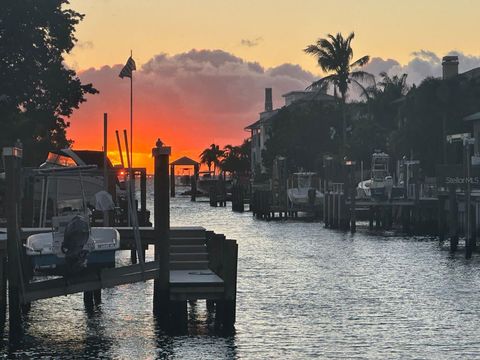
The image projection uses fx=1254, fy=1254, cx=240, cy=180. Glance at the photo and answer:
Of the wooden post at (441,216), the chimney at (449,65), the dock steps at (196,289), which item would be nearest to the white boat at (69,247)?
the dock steps at (196,289)

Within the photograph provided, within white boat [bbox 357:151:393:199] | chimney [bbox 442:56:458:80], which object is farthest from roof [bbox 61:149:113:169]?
chimney [bbox 442:56:458:80]

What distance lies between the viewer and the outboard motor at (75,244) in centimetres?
2883

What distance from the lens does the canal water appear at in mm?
27656

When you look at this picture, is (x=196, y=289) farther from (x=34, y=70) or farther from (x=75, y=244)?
(x=34, y=70)

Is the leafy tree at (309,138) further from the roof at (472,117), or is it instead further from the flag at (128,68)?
the flag at (128,68)

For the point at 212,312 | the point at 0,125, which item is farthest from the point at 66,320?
the point at 0,125

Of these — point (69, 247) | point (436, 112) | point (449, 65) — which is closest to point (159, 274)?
point (69, 247)

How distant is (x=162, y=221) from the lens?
90.9ft

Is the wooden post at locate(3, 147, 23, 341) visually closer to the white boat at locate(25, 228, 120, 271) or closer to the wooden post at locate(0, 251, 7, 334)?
the wooden post at locate(0, 251, 7, 334)

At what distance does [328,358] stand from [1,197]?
2860 cm

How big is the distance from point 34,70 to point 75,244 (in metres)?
36.4

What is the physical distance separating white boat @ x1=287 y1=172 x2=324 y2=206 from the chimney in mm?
13718

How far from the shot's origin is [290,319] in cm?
3269

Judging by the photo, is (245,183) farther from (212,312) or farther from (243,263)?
(212,312)
